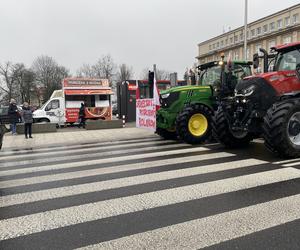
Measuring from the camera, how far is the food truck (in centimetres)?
2273

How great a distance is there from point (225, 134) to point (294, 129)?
2121 millimetres

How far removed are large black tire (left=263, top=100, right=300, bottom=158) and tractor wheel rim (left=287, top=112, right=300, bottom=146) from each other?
0.13 feet

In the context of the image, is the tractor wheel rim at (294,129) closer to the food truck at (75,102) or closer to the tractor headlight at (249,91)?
the tractor headlight at (249,91)

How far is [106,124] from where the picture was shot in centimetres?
1892

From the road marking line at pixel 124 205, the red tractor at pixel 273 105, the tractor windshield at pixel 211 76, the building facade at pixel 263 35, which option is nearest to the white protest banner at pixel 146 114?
the tractor windshield at pixel 211 76

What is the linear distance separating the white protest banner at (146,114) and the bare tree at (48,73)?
163 feet

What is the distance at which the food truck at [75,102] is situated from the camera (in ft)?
74.6

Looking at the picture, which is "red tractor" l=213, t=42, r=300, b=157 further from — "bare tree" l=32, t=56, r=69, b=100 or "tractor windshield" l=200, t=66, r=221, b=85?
"bare tree" l=32, t=56, r=69, b=100

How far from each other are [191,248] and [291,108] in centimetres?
507

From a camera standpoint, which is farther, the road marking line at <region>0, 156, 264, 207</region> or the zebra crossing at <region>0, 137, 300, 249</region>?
the road marking line at <region>0, 156, 264, 207</region>

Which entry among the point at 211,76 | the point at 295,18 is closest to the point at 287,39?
the point at 295,18

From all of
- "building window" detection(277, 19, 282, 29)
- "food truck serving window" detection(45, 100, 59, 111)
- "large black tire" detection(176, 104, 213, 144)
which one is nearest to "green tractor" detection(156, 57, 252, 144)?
"large black tire" detection(176, 104, 213, 144)

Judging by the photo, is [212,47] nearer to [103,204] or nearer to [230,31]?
[230,31]

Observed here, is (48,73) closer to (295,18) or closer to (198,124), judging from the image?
(295,18)
